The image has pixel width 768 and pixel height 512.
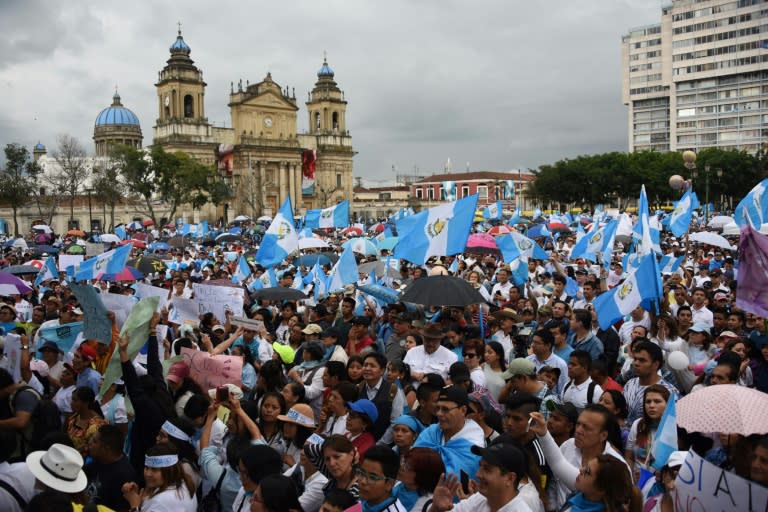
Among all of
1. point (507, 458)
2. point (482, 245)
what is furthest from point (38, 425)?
point (482, 245)

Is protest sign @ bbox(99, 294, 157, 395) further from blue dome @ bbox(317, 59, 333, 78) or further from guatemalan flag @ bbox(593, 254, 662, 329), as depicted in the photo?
blue dome @ bbox(317, 59, 333, 78)

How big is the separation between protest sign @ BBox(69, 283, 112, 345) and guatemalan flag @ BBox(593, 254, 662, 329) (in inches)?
204

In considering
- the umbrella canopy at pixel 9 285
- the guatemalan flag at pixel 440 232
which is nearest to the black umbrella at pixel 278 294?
the guatemalan flag at pixel 440 232

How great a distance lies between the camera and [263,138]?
275 feet

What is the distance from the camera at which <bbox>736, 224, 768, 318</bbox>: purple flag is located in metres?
5.92

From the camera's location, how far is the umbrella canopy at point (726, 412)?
148 inches

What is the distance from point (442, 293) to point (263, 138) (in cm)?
7785

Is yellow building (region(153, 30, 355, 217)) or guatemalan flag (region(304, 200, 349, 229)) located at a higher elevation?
yellow building (region(153, 30, 355, 217))

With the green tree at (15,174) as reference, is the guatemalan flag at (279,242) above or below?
below

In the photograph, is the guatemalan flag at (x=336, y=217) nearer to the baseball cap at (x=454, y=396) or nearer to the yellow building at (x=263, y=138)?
the baseball cap at (x=454, y=396)

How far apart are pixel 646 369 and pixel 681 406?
1860mm

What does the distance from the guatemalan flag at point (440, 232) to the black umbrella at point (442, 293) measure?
4.51 ft

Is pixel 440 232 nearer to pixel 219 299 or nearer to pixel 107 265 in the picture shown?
pixel 219 299

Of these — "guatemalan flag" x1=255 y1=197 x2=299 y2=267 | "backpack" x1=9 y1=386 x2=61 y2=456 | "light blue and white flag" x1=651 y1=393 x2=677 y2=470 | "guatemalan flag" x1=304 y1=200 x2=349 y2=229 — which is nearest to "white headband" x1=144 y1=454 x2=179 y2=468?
"backpack" x1=9 y1=386 x2=61 y2=456
